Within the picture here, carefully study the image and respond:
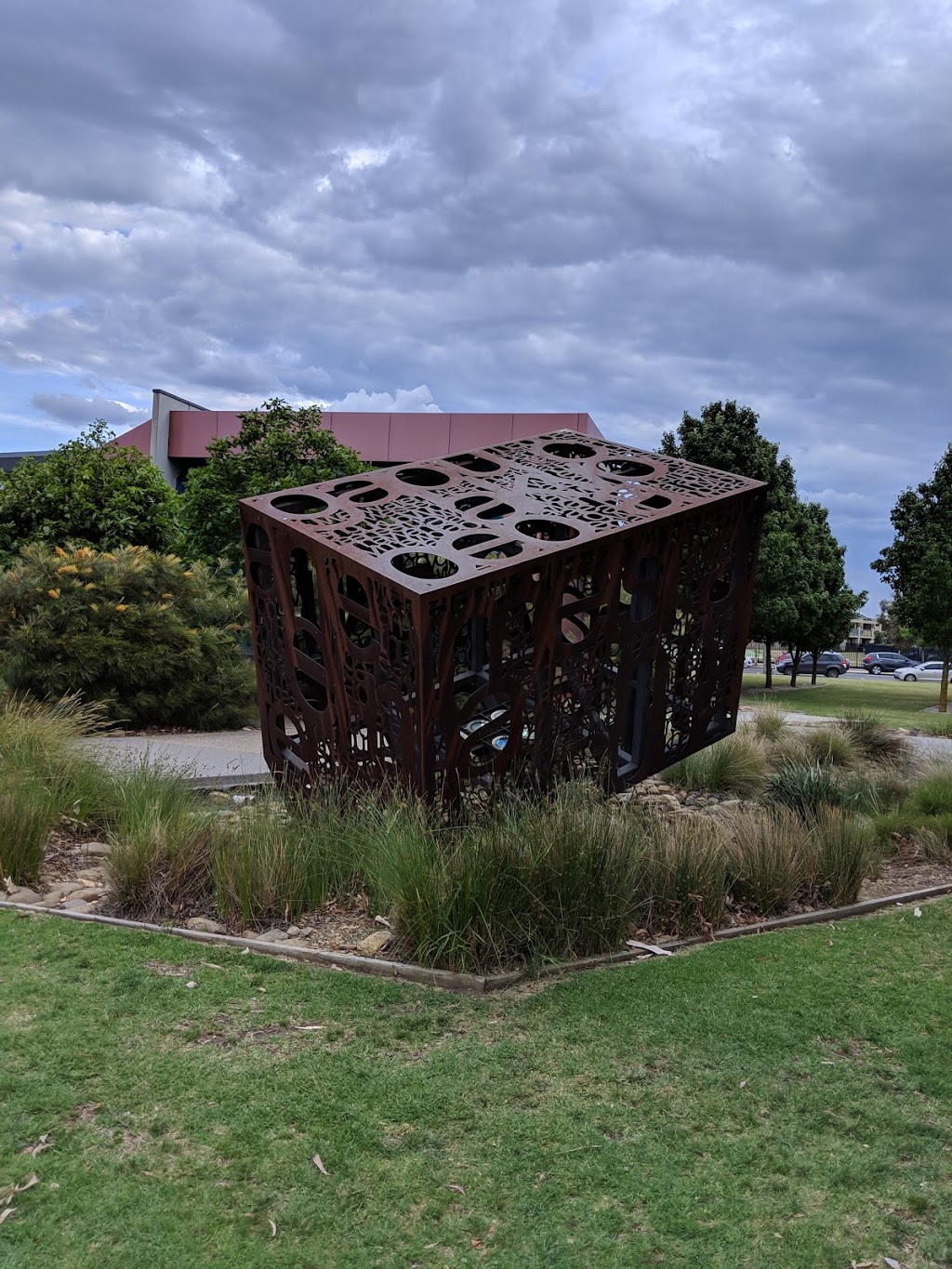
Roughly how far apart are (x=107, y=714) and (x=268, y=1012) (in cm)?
951

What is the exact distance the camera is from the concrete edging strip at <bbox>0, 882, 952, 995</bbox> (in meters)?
4.32

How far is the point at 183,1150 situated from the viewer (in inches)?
117

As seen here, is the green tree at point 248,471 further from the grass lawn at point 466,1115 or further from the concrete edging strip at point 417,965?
the grass lawn at point 466,1115

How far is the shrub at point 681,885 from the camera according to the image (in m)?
5.11

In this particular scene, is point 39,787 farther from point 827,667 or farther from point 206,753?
point 827,667

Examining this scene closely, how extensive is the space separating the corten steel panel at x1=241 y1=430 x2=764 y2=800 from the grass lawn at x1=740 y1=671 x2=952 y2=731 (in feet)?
38.1

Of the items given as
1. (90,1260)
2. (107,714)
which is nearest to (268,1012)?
(90,1260)

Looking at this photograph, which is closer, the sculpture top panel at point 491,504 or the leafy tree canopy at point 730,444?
the sculpture top panel at point 491,504

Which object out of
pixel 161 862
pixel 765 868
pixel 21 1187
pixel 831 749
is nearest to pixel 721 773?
pixel 831 749

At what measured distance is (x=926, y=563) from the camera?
84.2 feet

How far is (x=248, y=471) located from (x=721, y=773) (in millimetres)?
12636

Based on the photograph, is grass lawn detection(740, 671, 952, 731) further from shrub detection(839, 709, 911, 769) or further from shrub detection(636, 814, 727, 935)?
shrub detection(636, 814, 727, 935)

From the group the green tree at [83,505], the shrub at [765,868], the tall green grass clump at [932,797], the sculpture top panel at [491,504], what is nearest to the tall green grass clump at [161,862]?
the sculpture top panel at [491,504]

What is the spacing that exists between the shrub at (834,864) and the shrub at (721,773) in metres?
3.57
